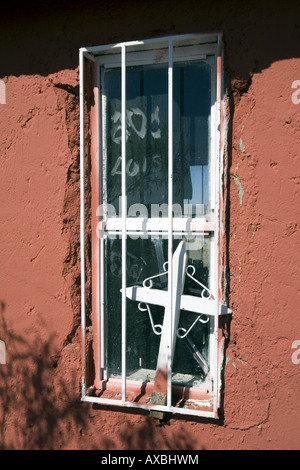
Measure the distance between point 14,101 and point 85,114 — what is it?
44 cm

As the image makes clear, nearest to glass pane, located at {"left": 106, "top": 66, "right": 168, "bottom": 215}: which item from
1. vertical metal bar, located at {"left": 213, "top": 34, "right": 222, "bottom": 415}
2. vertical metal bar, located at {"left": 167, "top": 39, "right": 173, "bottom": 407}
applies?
vertical metal bar, located at {"left": 167, "top": 39, "right": 173, "bottom": 407}

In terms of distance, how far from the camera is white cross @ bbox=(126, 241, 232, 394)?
6.67 ft

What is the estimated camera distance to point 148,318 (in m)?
2.18

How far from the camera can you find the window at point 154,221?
80.1 inches

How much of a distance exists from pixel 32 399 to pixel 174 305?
100 cm

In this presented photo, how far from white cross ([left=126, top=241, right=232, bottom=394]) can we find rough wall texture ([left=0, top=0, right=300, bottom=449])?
17cm

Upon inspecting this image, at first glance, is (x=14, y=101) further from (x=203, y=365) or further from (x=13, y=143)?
(x=203, y=365)

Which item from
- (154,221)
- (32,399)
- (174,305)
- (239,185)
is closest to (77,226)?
(154,221)

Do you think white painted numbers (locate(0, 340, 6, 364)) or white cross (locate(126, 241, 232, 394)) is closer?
white cross (locate(126, 241, 232, 394))

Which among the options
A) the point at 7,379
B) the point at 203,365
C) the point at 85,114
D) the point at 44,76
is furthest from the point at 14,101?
the point at 203,365

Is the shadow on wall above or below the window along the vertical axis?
below

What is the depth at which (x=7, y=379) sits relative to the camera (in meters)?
2.27

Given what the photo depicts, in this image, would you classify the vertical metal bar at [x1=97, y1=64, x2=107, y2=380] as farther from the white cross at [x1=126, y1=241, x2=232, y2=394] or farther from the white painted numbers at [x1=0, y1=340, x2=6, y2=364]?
the white painted numbers at [x1=0, y1=340, x2=6, y2=364]

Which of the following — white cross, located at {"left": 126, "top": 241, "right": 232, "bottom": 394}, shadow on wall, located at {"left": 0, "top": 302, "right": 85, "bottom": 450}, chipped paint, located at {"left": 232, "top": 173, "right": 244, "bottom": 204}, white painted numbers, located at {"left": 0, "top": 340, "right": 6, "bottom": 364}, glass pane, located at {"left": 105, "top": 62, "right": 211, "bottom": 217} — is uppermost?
glass pane, located at {"left": 105, "top": 62, "right": 211, "bottom": 217}
